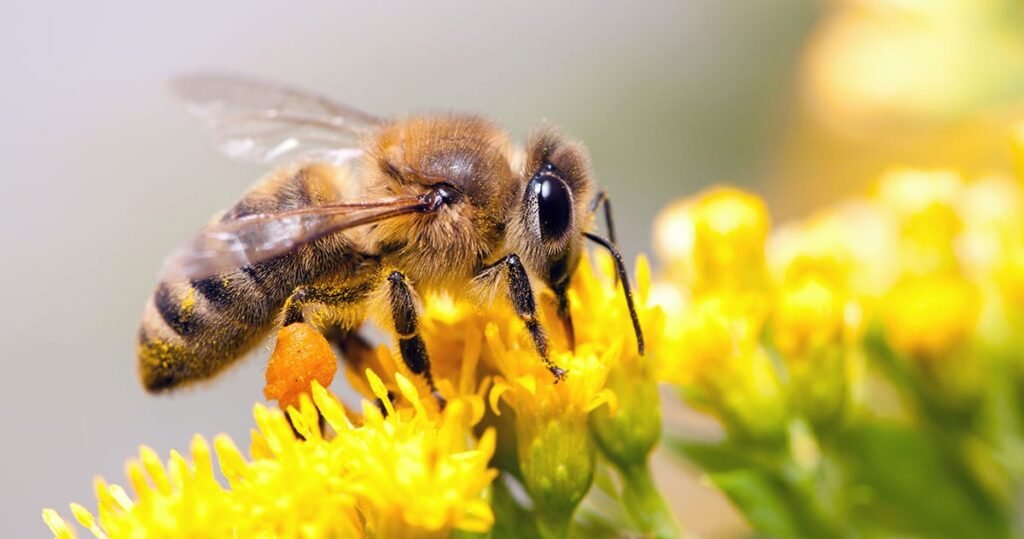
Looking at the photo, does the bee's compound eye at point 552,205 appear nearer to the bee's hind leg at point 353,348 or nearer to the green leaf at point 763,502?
the bee's hind leg at point 353,348

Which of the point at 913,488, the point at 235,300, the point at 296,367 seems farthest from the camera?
the point at 913,488

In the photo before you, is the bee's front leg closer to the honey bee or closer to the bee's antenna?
the honey bee

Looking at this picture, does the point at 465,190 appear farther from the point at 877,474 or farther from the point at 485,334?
the point at 877,474

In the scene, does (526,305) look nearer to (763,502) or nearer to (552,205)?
(552,205)

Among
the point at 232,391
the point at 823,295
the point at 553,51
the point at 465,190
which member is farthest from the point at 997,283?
the point at 553,51

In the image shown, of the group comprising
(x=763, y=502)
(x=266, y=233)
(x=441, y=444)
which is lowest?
(x=763, y=502)

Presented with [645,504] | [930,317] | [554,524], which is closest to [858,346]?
[930,317]
